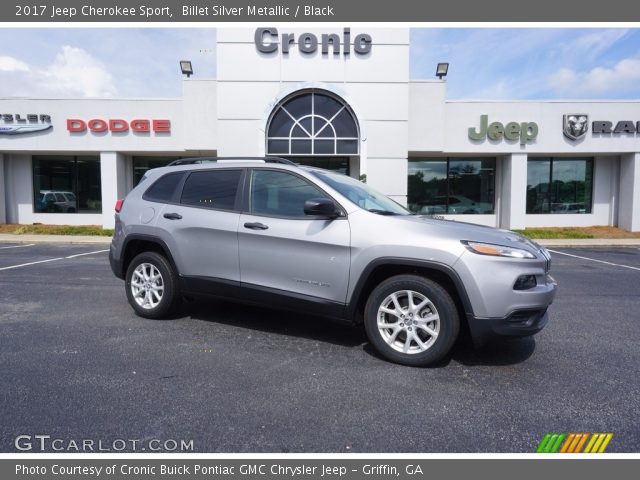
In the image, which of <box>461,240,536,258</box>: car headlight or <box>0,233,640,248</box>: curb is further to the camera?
<box>0,233,640,248</box>: curb

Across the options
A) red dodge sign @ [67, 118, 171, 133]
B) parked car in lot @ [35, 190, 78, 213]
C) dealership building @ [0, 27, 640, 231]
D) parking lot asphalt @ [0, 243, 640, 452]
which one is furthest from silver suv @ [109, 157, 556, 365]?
parked car in lot @ [35, 190, 78, 213]

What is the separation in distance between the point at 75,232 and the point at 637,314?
58.9 feet

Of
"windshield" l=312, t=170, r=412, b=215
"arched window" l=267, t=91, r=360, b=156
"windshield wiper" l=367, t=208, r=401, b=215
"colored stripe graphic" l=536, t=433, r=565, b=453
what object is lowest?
"colored stripe graphic" l=536, t=433, r=565, b=453

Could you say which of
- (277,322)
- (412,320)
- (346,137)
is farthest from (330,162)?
(412,320)

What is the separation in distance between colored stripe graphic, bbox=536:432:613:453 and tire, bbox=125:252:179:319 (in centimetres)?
386

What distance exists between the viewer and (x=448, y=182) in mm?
18125

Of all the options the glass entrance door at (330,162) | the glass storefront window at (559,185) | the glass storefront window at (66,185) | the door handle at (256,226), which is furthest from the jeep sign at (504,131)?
the glass storefront window at (66,185)

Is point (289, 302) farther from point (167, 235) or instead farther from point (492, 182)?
point (492, 182)

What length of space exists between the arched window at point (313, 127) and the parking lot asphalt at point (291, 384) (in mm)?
10566

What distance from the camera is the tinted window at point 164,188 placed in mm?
4704

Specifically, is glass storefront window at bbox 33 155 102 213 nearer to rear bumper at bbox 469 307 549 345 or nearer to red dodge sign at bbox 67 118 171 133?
red dodge sign at bbox 67 118 171 133

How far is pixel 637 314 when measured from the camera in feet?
17.2

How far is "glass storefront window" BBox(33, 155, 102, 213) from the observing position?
1808 centimetres

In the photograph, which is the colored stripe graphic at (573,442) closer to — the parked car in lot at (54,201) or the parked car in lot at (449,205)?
the parked car in lot at (449,205)
